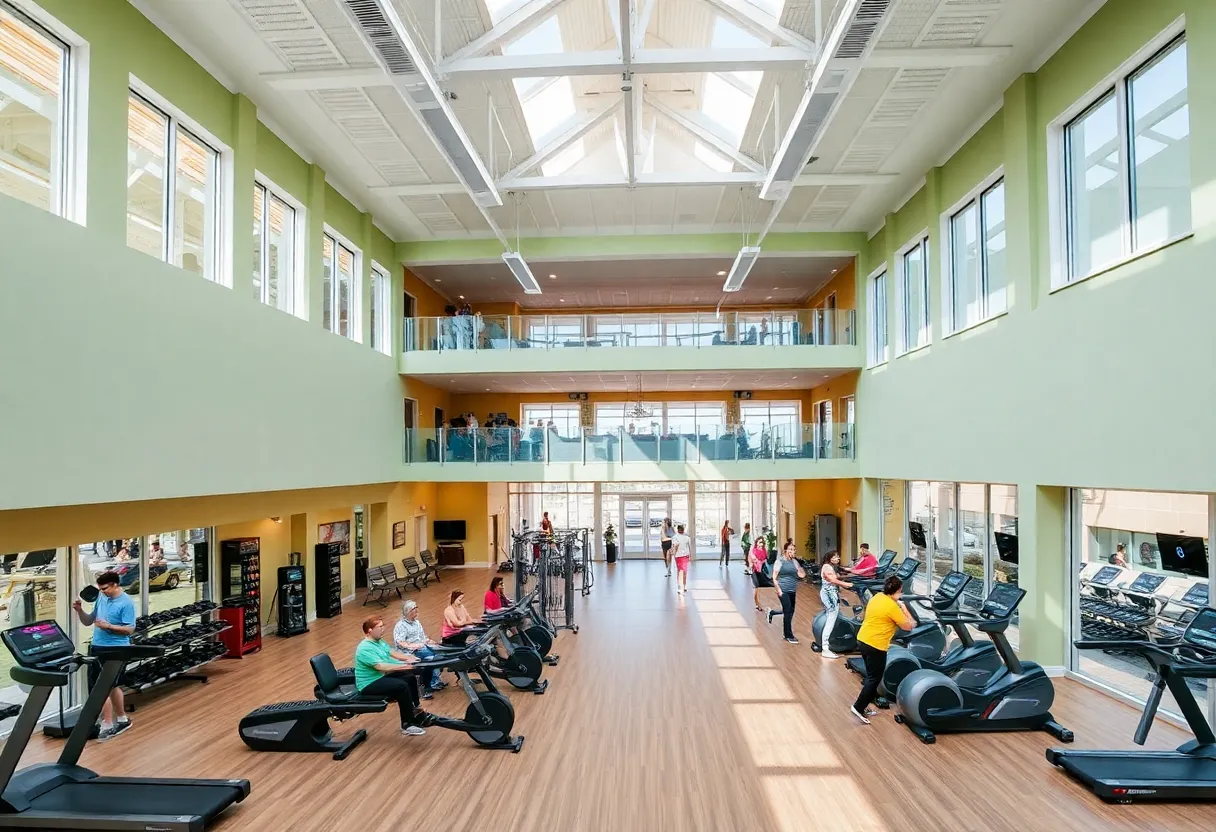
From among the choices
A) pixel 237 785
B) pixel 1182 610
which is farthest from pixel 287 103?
pixel 1182 610

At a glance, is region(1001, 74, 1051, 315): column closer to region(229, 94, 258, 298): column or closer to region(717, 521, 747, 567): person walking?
region(229, 94, 258, 298): column

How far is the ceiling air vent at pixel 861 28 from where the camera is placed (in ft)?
18.2

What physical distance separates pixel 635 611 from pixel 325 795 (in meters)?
8.37

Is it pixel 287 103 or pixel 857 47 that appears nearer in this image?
pixel 857 47

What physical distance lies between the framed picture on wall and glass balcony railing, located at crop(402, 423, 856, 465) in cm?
203

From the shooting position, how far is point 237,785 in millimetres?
5562

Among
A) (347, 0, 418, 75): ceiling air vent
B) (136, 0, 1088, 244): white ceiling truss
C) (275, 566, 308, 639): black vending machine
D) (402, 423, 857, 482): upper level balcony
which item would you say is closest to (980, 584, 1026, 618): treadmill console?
(136, 0, 1088, 244): white ceiling truss

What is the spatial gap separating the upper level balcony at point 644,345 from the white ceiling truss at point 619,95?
2.13 meters

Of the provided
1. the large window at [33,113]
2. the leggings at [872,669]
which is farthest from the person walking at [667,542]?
the large window at [33,113]

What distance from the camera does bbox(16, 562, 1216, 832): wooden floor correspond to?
537 cm

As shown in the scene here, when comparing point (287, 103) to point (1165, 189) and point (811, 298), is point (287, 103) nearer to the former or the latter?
point (1165, 189)

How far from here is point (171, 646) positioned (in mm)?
8578

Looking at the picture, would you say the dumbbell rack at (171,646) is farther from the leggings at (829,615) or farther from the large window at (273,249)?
the leggings at (829,615)

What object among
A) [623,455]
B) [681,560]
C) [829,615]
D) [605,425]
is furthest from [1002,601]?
[605,425]
